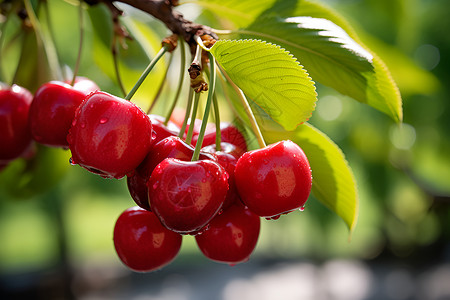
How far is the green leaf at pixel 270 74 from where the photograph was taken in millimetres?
669

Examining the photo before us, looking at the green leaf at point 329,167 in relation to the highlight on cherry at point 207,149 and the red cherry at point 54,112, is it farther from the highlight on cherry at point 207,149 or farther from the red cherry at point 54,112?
the red cherry at point 54,112

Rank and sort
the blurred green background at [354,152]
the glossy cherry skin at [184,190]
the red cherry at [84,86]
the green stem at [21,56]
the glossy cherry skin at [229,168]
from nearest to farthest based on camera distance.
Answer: the glossy cherry skin at [184,190], the glossy cherry skin at [229,168], the red cherry at [84,86], the green stem at [21,56], the blurred green background at [354,152]

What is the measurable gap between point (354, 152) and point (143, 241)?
4.79 metres

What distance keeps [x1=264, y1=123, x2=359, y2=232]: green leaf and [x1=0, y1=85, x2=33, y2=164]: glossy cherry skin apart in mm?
531

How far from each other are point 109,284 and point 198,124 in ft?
35.8

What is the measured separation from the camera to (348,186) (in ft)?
2.75

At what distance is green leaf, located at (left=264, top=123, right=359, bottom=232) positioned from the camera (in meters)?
0.83

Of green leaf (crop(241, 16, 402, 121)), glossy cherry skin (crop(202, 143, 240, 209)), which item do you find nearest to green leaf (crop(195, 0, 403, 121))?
green leaf (crop(241, 16, 402, 121))

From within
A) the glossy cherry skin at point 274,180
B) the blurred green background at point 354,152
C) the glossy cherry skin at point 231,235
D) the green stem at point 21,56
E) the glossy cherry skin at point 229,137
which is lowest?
the blurred green background at point 354,152

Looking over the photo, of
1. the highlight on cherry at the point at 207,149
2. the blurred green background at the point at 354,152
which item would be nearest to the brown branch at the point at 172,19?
the highlight on cherry at the point at 207,149

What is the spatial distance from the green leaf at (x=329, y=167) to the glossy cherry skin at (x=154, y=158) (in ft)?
0.69

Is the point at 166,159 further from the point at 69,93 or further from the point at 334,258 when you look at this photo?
the point at 334,258

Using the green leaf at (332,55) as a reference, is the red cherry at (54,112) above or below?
below

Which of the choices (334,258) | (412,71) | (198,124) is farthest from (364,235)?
(198,124)
